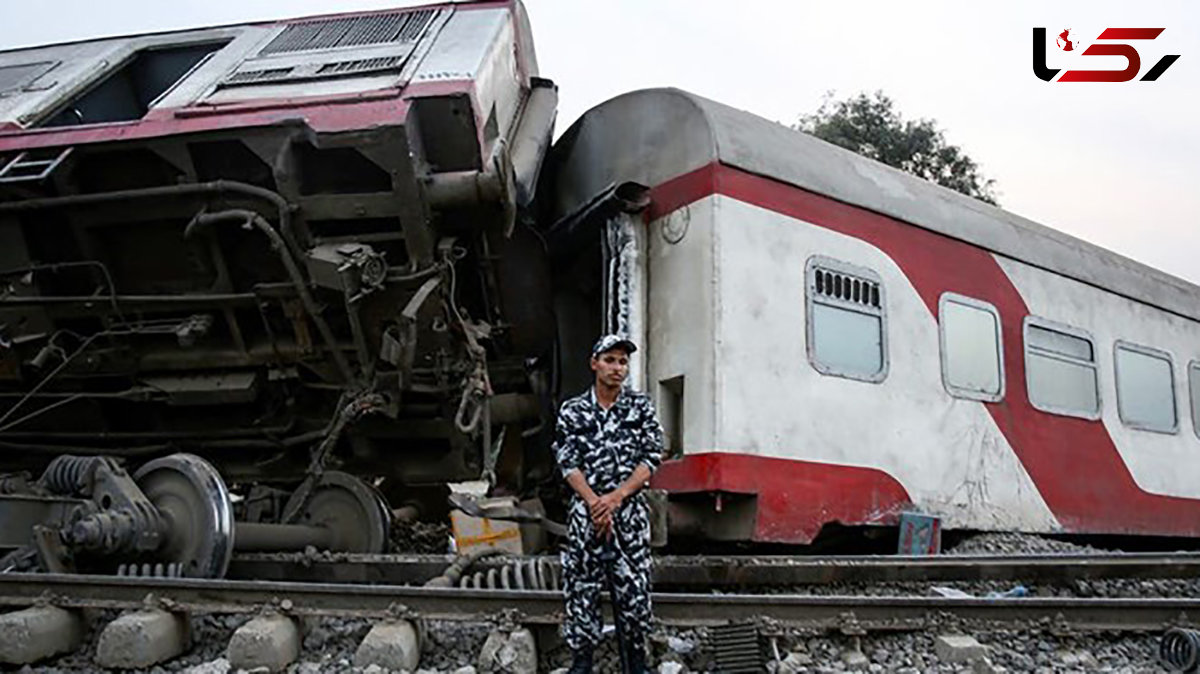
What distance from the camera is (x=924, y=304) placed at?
6.15 metres

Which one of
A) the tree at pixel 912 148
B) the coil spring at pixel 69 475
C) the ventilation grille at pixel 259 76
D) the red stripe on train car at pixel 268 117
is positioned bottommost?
the coil spring at pixel 69 475

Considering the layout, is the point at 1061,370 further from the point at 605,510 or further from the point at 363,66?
the point at 363,66

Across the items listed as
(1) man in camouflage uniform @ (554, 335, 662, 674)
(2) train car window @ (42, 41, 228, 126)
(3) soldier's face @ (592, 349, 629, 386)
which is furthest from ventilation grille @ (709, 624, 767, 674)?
(2) train car window @ (42, 41, 228, 126)

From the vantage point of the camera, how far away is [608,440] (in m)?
3.55

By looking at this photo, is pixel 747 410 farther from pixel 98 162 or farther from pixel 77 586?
pixel 98 162

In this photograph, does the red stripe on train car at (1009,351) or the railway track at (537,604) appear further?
the red stripe on train car at (1009,351)

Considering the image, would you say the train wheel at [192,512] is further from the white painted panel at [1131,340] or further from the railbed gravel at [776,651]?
the white painted panel at [1131,340]

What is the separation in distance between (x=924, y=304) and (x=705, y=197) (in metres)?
1.70

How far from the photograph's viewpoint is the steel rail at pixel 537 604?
135 inches

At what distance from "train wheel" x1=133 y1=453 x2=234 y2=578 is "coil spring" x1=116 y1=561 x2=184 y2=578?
0.04 meters

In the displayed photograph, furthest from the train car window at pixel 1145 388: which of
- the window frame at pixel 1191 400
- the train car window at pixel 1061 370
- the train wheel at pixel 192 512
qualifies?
the train wheel at pixel 192 512

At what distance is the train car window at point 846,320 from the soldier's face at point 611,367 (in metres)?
2.13

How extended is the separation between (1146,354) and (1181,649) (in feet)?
18.2

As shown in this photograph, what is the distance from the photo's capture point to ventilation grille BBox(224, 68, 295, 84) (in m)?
5.20
